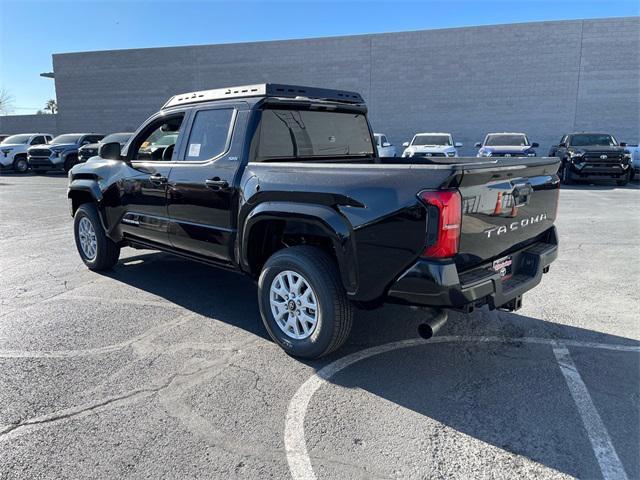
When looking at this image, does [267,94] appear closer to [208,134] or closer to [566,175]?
[208,134]

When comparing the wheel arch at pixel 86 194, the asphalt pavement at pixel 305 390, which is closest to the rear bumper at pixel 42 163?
the wheel arch at pixel 86 194

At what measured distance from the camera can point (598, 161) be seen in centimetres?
1582

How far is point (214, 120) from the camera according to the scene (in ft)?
14.5

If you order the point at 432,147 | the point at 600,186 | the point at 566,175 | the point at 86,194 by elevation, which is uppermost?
the point at 432,147

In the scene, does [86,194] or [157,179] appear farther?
[86,194]

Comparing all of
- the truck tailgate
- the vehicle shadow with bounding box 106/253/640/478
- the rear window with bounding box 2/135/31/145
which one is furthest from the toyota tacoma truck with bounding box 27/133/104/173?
the truck tailgate

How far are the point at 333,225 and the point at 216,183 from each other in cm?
135

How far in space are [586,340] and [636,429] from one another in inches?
51.4

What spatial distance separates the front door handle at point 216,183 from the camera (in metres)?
4.11

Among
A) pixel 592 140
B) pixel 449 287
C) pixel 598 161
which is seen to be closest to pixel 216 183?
pixel 449 287

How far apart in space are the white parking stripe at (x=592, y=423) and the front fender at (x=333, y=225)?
5.22ft

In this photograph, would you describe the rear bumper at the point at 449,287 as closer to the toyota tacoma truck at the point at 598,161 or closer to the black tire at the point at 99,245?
the black tire at the point at 99,245

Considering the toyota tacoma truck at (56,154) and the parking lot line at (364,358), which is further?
the toyota tacoma truck at (56,154)

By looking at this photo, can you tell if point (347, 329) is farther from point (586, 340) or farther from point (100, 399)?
point (586, 340)
